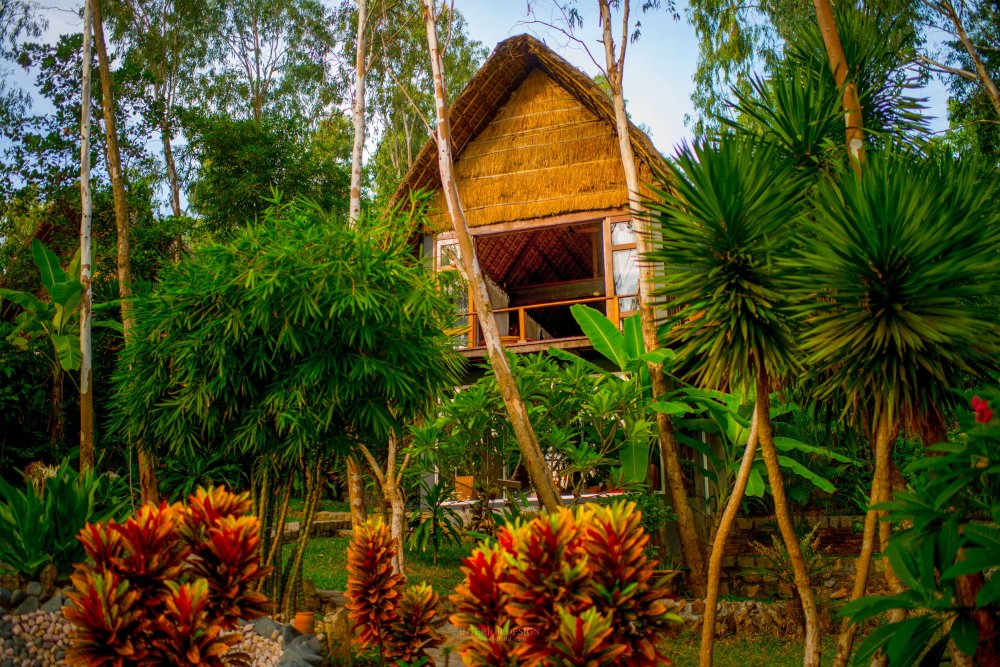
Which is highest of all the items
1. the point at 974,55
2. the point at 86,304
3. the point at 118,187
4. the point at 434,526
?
the point at 974,55

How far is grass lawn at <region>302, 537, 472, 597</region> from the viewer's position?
9.78m

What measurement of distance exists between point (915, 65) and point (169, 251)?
1562 centimetres

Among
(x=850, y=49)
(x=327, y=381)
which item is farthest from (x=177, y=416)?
(x=850, y=49)

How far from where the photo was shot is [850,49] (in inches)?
242

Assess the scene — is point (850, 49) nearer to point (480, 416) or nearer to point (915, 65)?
point (480, 416)

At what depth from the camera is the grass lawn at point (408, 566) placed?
9.78 meters

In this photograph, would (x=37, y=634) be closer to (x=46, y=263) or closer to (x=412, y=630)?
(x=412, y=630)

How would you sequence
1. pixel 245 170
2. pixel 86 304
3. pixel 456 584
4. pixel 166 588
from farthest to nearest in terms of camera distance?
pixel 245 170
pixel 86 304
pixel 456 584
pixel 166 588

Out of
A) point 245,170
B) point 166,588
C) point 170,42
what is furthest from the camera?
point 170,42

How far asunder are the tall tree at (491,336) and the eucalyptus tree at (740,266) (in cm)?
252

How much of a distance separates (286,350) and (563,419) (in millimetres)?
3864

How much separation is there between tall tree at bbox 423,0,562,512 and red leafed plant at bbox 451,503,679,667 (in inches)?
166

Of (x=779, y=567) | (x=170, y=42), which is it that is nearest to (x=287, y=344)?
(x=779, y=567)

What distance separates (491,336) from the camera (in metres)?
8.62
